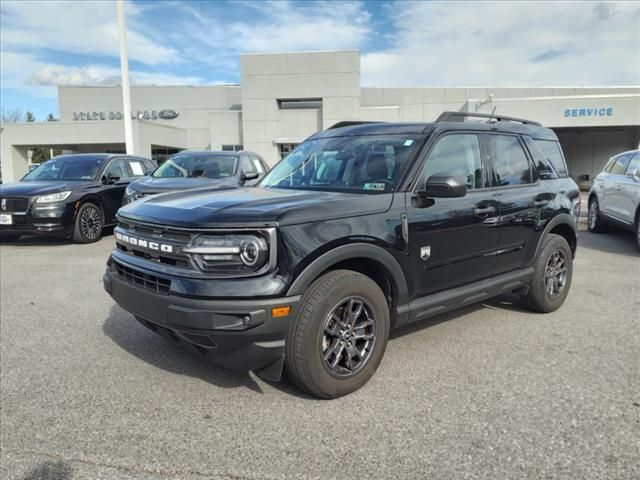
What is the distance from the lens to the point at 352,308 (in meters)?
3.13

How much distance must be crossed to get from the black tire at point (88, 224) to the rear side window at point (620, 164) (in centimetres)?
1020

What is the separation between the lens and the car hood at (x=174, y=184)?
27.3 ft

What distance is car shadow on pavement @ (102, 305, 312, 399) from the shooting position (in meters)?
3.40

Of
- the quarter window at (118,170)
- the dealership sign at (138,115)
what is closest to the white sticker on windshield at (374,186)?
the quarter window at (118,170)

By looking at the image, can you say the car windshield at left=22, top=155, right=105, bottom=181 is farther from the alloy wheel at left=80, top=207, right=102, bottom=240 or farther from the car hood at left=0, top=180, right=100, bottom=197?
the alloy wheel at left=80, top=207, right=102, bottom=240

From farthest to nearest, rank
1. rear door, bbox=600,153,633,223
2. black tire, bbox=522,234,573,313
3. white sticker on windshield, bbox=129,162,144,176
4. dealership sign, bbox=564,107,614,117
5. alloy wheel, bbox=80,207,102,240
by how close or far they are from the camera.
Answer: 1. dealership sign, bbox=564,107,614,117
2. white sticker on windshield, bbox=129,162,144,176
3. alloy wheel, bbox=80,207,102,240
4. rear door, bbox=600,153,633,223
5. black tire, bbox=522,234,573,313

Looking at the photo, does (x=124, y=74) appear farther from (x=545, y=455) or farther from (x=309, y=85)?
(x=545, y=455)

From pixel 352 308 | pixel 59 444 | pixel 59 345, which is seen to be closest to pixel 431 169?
pixel 352 308

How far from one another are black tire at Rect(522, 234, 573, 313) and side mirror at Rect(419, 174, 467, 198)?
1825 millimetres

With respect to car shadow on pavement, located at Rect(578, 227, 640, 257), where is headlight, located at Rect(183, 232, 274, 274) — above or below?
above

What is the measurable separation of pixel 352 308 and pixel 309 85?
109 ft

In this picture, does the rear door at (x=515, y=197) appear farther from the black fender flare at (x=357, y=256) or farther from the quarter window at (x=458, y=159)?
the black fender flare at (x=357, y=256)

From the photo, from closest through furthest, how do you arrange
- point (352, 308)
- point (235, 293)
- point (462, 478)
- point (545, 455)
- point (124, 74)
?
point (462, 478) < point (545, 455) < point (235, 293) < point (352, 308) < point (124, 74)

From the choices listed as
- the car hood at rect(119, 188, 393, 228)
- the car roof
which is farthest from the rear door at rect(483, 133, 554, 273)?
the car hood at rect(119, 188, 393, 228)
